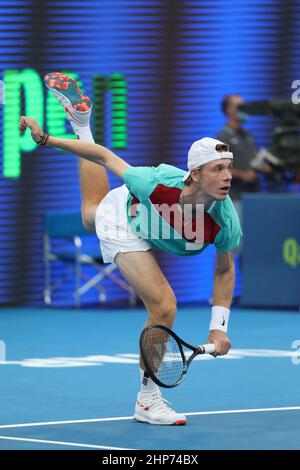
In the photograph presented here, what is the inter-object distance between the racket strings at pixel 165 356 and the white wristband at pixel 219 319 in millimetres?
538

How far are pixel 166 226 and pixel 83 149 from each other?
2.45 ft

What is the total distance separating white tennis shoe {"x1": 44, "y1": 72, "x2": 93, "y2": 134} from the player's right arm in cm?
115

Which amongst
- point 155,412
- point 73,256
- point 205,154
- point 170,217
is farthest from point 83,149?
point 73,256

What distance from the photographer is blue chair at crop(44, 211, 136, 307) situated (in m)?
16.2

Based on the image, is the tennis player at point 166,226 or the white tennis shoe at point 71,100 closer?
the tennis player at point 166,226

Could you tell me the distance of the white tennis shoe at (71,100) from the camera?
384 inches

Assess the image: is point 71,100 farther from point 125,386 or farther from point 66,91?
point 125,386

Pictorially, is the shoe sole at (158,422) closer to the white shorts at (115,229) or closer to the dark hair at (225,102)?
the white shorts at (115,229)

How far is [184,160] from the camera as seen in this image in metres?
17.0

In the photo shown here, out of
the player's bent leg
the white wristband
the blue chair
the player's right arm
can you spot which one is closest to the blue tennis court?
the player's bent leg

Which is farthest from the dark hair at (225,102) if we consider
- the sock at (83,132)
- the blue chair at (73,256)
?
the sock at (83,132)
